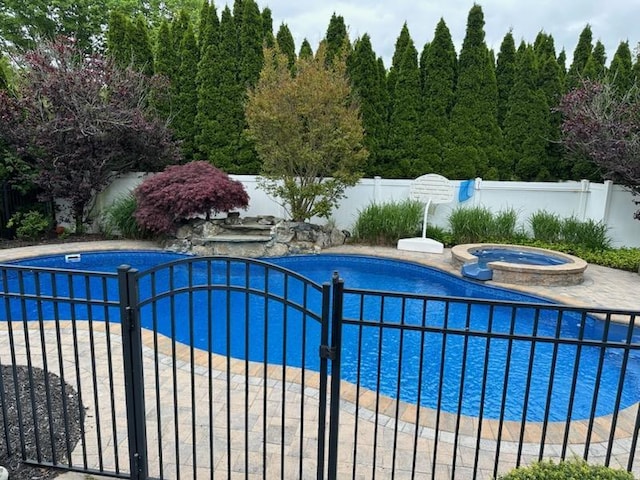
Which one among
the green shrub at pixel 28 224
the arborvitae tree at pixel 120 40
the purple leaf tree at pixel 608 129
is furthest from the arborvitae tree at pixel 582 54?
the green shrub at pixel 28 224

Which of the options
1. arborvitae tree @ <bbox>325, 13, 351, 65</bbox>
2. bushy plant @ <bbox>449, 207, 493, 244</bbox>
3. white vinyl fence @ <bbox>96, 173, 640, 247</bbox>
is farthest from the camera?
arborvitae tree @ <bbox>325, 13, 351, 65</bbox>

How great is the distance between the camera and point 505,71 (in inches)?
427

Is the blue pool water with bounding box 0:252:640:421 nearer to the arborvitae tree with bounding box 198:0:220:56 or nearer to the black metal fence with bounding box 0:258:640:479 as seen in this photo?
the black metal fence with bounding box 0:258:640:479

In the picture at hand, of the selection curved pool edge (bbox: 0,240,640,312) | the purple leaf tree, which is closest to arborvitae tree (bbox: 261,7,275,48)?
curved pool edge (bbox: 0,240,640,312)

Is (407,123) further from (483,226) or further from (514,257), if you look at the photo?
(514,257)

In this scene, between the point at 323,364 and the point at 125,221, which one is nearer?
the point at 323,364

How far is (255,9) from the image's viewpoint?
10711 millimetres

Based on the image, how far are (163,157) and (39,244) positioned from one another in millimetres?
3261

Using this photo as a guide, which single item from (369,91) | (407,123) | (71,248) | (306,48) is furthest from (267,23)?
(71,248)

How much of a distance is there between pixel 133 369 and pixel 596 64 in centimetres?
1226

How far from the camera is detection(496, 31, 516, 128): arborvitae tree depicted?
421 inches

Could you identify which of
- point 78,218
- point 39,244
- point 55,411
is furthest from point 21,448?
point 78,218

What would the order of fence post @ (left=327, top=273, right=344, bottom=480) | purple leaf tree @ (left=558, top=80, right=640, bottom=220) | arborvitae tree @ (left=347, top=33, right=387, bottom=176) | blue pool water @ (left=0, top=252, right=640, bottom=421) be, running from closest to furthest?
fence post @ (left=327, top=273, right=344, bottom=480) → blue pool water @ (left=0, top=252, right=640, bottom=421) → purple leaf tree @ (left=558, top=80, right=640, bottom=220) → arborvitae tree @ (left=347, top=33, right=387, bottom=176)

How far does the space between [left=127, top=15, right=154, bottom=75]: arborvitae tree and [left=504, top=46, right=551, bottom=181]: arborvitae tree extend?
9.34m
